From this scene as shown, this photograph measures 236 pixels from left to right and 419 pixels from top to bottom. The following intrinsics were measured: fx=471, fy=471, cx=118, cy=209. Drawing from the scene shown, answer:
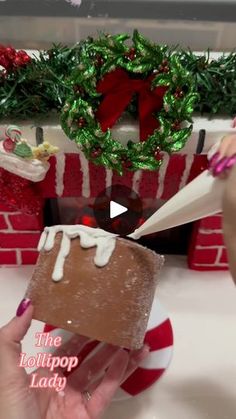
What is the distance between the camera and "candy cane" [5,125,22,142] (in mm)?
808

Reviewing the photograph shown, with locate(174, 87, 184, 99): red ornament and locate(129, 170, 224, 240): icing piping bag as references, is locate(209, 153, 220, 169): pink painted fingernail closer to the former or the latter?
locate(129, 170, 224, 240): icing piping bag

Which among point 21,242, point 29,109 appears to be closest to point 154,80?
point 29,109

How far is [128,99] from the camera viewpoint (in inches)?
31.6

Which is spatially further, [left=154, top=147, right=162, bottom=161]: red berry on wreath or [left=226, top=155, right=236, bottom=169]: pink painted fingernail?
[left=154, top=147, right=162, bottom=161]: red berry on wreath

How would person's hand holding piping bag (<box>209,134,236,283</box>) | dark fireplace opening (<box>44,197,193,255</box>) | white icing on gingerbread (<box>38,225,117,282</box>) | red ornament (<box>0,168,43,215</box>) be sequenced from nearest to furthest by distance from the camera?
person's hand holding piping bag (<box>209,134,236,283</box>) < white icing on gingerbread (<box>38,225,117,282</box>) < red ornament (<box>0,168,43,215</box>) < dark fireplace opening (<box>44,197,193,255</box>)

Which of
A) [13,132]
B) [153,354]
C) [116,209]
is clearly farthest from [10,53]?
[153,354]

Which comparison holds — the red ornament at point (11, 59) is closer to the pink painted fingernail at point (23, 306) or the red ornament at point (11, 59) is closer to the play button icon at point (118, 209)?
the play button icon at point (118, 209)

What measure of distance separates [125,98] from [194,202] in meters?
0.28

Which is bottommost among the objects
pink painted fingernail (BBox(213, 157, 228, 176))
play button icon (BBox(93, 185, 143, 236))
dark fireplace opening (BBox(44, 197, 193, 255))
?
dark fireplace opening (BBox(44, 197, 193, 255))

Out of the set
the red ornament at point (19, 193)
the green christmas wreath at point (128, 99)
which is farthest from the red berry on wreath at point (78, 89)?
the red ornament at point (19, 193)

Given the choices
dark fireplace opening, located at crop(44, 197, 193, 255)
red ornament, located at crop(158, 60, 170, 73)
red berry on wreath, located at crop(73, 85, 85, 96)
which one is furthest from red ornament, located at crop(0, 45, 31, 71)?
dark fireplace opening, located at crop(44, 197, 193, 255)

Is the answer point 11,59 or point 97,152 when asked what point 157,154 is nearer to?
point 97,152

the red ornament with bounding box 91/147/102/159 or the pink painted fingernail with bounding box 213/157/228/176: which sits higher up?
the pink painted fingernail with bounding box 213/157/228/176

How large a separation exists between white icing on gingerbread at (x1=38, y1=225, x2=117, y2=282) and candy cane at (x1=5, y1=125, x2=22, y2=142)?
0.56 feet
